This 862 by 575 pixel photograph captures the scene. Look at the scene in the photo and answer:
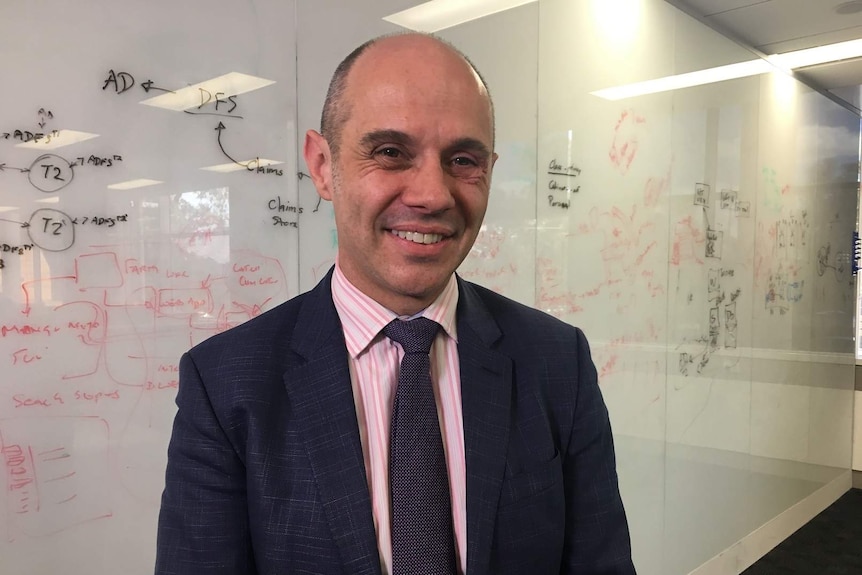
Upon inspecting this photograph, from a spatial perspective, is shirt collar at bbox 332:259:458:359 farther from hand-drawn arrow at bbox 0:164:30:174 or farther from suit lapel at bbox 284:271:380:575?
hand-drawn arrow at bbox 0:164:30:174

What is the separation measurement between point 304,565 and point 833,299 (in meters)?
5.28

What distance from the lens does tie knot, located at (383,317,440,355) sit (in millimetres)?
980

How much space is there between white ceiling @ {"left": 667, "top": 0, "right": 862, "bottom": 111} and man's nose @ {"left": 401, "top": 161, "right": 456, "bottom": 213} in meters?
2.73

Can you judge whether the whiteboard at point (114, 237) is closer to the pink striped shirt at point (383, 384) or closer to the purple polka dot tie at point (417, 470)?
the pink striped shirt at point (383, 384)

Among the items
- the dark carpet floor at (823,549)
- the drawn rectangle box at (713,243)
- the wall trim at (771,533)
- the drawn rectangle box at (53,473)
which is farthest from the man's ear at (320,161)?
the dark carpet floor at (823,549)

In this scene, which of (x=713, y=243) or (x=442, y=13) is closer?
(x=442, y=13)

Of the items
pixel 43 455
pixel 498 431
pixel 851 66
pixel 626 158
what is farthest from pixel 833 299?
pixel 43 455

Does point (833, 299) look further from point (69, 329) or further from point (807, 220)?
point (69, 329)

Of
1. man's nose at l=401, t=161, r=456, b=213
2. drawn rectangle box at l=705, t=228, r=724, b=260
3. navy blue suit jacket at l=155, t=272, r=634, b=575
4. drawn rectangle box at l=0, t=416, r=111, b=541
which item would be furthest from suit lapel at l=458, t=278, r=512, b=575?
drawn rectangle box at l=705, t=228, r=724, b=260

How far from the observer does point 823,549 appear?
397 cm

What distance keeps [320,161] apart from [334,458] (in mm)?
471

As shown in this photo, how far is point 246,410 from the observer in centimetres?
89

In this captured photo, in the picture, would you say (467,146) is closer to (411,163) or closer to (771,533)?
(411,163)

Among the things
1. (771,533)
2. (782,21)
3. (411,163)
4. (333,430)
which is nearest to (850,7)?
(782,21)
